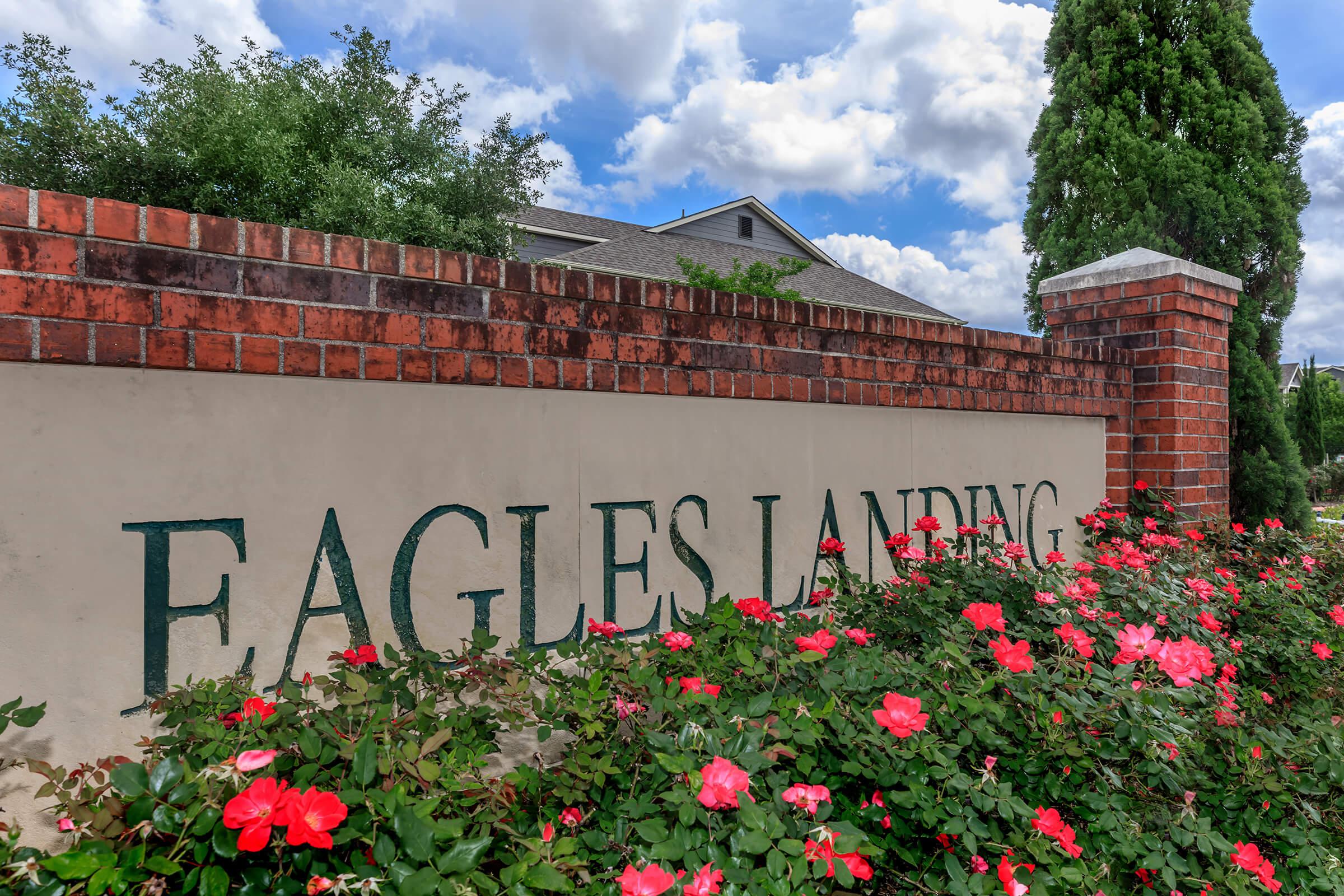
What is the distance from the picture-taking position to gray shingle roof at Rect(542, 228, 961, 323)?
57.5 feet

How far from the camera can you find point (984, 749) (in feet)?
6.98

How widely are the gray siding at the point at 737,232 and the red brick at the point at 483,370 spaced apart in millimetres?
19592

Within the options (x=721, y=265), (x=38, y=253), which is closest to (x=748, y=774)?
(x=38, y=253)

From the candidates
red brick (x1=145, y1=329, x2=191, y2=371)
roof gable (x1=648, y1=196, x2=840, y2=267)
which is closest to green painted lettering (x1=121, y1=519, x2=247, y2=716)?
red brick (x1=145, y1=329, x2=191, y2=371)

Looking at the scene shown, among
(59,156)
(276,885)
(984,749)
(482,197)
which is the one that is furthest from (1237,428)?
(59,156)

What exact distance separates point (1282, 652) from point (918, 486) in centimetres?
169

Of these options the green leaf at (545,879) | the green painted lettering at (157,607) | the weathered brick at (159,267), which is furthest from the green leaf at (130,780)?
the weathered brick at (159,267)

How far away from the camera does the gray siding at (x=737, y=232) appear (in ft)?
72.3

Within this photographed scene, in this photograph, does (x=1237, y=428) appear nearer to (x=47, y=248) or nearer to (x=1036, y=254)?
(x=1036, y=254)

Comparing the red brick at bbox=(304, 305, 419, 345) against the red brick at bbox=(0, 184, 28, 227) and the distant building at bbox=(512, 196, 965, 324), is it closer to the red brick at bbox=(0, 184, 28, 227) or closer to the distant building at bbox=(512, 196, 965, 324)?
the red brick at bbox=(0, 184, 28, 227)

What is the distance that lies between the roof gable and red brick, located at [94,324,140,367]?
19.7 m

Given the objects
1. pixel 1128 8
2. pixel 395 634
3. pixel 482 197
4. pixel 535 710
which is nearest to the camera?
pixel 535 710

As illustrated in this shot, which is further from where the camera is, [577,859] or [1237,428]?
[1237,428]

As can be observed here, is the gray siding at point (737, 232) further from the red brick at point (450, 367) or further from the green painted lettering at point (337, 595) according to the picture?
the green painted lettering at point (337, 595)
